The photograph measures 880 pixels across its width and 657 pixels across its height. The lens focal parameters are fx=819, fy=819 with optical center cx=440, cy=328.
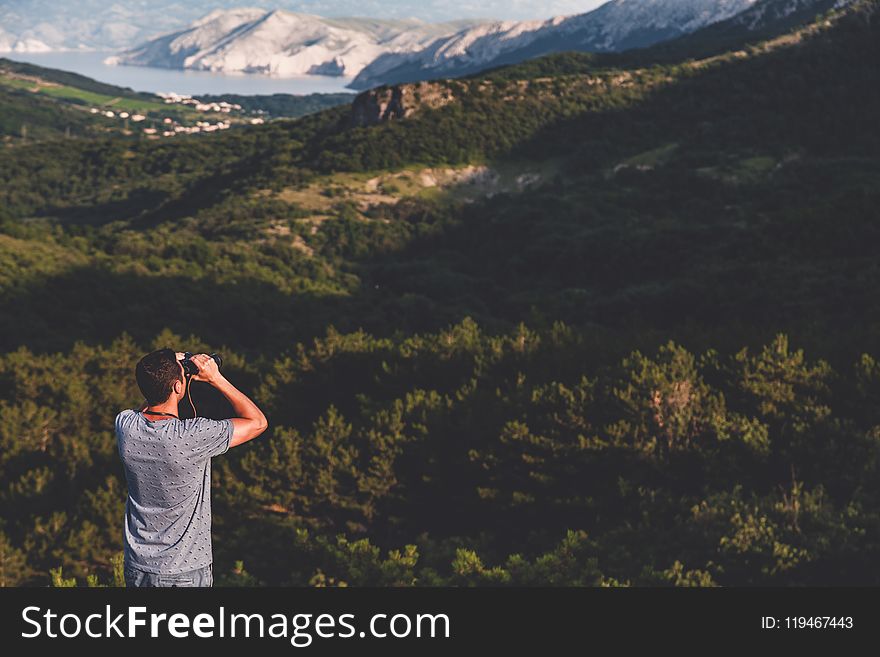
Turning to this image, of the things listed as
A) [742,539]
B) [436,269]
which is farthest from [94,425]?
[436,269]

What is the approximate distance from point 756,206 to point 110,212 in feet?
326

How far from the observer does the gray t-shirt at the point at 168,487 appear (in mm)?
5785

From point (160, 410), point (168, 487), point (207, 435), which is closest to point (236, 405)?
point (207, 435)

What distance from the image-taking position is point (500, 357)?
949 inches

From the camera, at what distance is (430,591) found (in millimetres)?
6008

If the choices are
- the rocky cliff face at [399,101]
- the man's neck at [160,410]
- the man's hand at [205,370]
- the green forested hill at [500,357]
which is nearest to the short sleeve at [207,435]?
the man's neck at [160,410]

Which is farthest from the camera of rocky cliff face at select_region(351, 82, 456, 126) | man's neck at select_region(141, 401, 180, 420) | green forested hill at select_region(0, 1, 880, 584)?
Answer: rocky cliff face at select_region(351, 82, 456, 126)

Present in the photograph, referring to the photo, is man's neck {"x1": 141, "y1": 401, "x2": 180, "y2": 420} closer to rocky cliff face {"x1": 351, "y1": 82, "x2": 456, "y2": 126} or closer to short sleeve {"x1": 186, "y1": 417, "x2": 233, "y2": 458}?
short sleeve {"x1": 186, "y1": 417, "x2": 233, "y2": 458}

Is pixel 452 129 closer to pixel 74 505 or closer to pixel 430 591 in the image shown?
pixel 74 505

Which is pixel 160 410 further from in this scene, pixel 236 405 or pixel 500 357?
pixel 500 357

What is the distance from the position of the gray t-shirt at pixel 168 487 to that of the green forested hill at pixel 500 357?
3.69 ft

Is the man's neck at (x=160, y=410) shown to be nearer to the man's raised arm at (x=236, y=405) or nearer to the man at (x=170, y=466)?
the man at (x=170, y=466)

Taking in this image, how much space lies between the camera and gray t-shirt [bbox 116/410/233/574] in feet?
19.0

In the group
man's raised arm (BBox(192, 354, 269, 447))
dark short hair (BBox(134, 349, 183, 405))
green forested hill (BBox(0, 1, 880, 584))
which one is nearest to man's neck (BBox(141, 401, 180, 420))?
dark short hair (BBox(134, 349, 183, 405))
